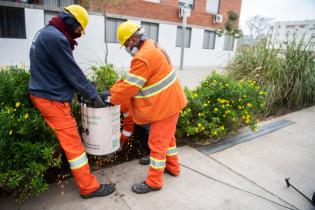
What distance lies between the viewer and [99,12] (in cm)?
1381

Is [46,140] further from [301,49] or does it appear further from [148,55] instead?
[301,49]

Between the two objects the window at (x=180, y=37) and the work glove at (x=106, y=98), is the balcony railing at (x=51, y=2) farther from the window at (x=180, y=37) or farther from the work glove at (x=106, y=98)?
the work glove at (x=106, y=98)

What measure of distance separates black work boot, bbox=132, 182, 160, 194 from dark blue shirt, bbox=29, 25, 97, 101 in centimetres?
121

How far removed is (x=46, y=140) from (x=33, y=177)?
0.39m

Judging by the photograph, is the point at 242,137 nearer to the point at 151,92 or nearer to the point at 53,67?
the point at 151,92

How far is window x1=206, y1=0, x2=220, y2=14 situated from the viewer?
2067 centimetres

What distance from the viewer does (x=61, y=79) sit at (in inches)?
99.1

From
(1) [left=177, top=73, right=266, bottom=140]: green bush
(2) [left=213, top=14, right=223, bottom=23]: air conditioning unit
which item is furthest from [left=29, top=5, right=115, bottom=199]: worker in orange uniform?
(2) [left=213, top=14, right=223, bottom=23]: air conditioning unit

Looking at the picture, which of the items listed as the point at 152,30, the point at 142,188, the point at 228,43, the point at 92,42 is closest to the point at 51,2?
the point at 92,42

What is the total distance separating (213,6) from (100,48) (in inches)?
449

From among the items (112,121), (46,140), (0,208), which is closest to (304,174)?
(112,121)

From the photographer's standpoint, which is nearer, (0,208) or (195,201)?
(0,208)

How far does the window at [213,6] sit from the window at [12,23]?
14277mm

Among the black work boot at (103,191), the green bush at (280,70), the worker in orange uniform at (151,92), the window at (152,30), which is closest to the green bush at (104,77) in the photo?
the worker in orange uniform at (151,92)
